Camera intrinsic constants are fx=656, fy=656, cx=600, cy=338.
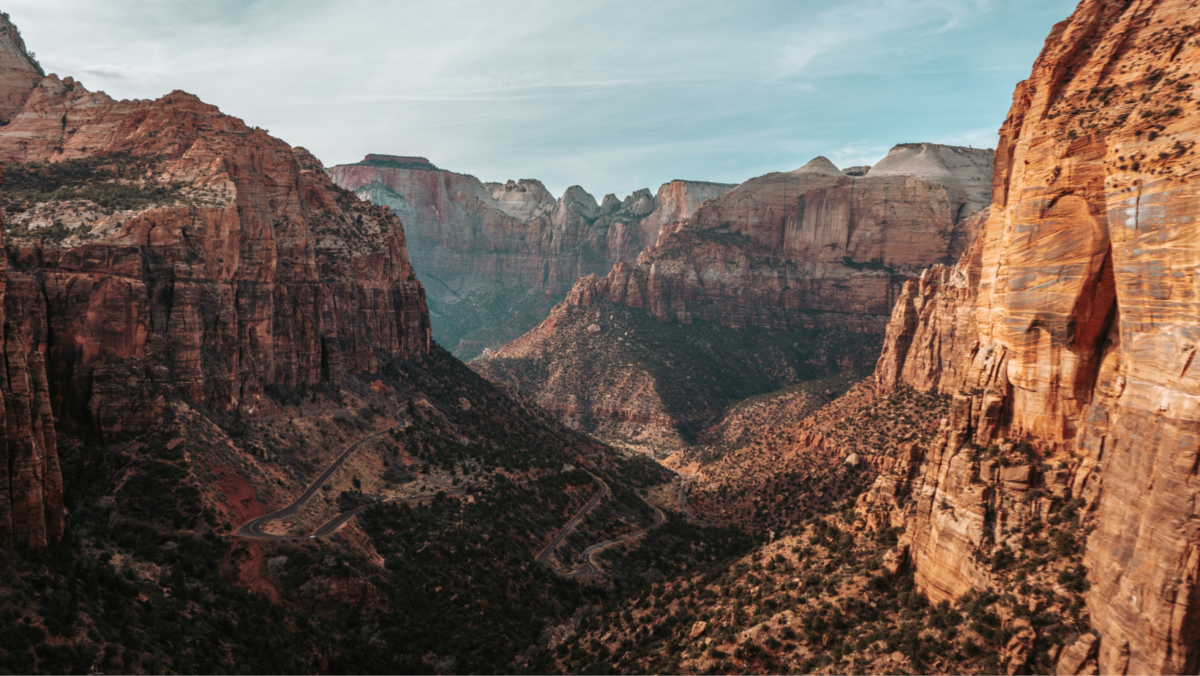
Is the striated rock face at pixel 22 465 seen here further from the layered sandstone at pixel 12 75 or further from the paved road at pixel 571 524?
the layered sandstone at pixel 12 75

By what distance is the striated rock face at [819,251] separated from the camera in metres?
172

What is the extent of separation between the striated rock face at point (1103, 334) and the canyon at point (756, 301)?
363 feet

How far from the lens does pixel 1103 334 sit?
2533 centimetres

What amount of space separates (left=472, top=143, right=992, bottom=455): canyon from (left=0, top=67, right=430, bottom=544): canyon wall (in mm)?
66846

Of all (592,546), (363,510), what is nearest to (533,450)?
(592,546)

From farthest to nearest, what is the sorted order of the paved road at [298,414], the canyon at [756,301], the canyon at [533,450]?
the canyon at [756,301] → the paved road at [298,414] → the canyon at [533,450]

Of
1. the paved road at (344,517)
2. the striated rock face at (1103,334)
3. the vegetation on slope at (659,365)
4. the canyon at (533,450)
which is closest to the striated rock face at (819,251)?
the vegetation on slope at (659,365)

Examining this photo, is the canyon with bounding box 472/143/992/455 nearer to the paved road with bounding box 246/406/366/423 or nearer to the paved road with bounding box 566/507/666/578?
the paved road with bounding box 566/507/666/578

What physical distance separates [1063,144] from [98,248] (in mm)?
64790

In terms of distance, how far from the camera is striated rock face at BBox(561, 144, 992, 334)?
172 meters

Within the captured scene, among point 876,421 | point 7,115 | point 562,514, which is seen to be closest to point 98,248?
point 7,115

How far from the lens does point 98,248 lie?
5297 centimetres

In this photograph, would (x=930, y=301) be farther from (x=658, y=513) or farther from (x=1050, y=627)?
(x=1050, y=627)

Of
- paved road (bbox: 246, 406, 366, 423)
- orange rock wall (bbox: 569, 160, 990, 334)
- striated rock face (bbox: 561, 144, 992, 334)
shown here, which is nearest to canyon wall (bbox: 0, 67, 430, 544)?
paved road (bbox: 246, 406, 366, 423)
